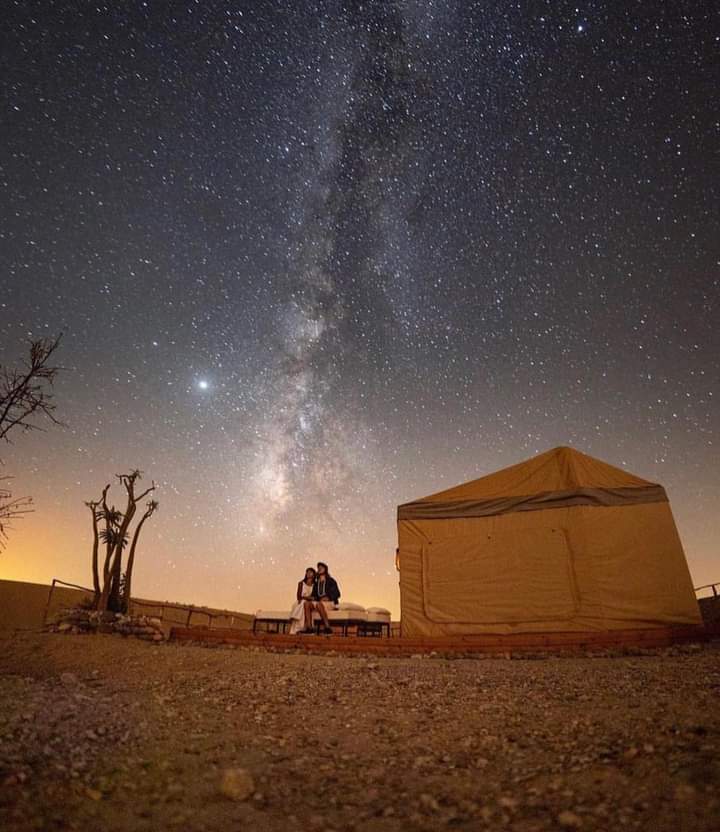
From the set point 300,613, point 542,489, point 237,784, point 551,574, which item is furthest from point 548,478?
point 237,784

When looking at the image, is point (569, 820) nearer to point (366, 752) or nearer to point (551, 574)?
point (366, 752)

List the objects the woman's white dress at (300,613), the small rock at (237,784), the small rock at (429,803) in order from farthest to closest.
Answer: the woman's white dress at (300,613) → the small rock at (237,784) → the small rock at (429,803)

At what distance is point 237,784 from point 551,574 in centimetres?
727

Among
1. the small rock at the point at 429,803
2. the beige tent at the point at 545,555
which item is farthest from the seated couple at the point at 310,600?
the small rock at the point at 429,803

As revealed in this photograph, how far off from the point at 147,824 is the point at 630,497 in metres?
8.91

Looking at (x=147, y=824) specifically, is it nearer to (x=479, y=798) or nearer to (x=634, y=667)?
(x=479, y=798)

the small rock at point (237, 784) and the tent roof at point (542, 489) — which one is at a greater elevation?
the tent roof at point (542, 489)

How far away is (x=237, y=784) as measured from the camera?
249 cm

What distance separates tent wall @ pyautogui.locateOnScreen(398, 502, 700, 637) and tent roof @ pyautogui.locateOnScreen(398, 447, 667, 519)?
0.20 metres

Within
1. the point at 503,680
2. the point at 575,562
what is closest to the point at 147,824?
the point at 503,680

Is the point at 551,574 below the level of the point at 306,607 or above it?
above

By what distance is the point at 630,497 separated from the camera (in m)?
8.85

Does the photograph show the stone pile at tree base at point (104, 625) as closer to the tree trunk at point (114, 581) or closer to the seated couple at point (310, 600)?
the tree trunk at point (114, 581)

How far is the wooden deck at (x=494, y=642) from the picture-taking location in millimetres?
7625
